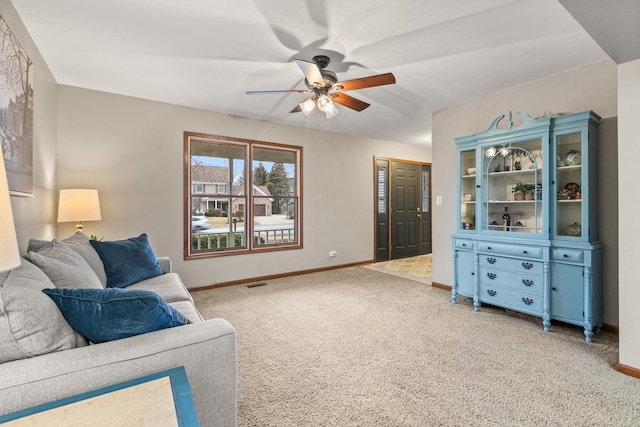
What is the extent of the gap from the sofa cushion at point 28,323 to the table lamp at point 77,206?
219 centimetres

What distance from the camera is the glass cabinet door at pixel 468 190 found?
3.50m

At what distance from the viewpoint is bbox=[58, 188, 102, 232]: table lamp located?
2.96 metres

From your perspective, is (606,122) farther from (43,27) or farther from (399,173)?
(43,27)

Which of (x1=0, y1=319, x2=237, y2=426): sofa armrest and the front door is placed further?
the front door

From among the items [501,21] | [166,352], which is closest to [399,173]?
[501,21]

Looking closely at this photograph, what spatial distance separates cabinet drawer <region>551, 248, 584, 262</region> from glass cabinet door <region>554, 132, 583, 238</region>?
0.15 meters

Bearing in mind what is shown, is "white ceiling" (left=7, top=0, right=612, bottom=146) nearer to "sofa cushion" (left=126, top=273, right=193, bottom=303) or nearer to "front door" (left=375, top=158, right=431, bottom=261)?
"sofa cushion" (left=126, top=273, right=193, bottom=303)

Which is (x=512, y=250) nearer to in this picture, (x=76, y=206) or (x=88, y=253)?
(x=88, y=253)

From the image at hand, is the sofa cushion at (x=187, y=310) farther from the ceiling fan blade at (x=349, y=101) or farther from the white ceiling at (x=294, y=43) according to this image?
the ceiling fan blade at (x=349, y=101)

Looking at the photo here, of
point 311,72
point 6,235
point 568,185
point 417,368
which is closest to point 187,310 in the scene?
point 6,235

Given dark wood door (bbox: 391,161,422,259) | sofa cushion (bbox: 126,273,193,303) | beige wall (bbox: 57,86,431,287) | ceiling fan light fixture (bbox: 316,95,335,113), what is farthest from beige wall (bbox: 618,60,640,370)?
dark wood door (bbox: 391,161,422,259)

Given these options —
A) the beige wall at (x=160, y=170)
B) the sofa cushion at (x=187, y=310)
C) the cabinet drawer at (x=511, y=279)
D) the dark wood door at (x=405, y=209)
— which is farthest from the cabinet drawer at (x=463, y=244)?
the sofa cushion at (x=187, y=310)

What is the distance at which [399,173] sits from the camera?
638 cm

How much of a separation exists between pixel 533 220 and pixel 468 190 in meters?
0.74
